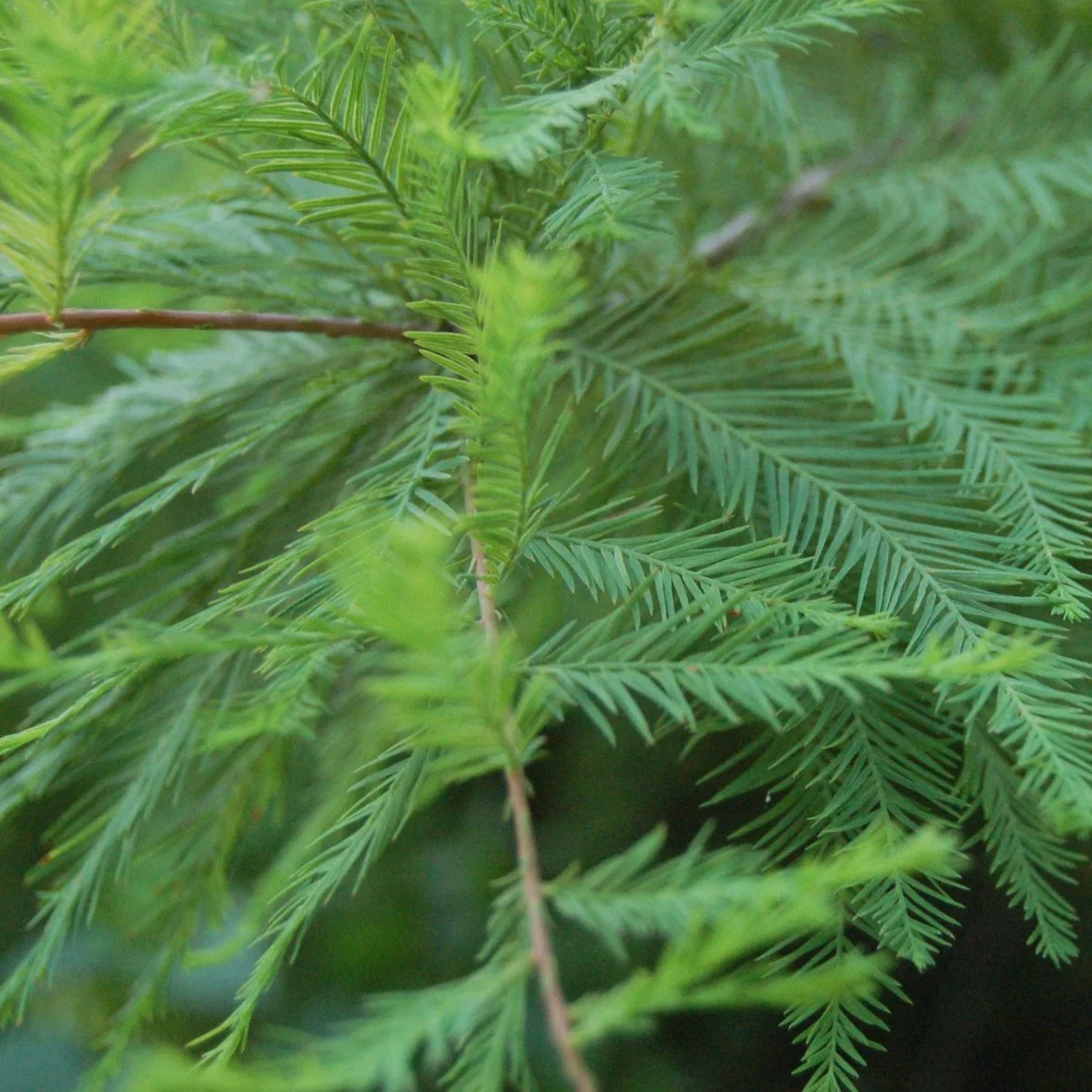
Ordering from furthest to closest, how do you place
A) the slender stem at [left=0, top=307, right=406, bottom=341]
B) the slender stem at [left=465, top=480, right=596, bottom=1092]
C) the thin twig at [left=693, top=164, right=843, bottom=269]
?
the thin twig at [left=693, top=164, right=843, bottom=269], the slender stem at [left=0, top=307, right=406, bottom=341], the slender stem at [left=465, top=480, right=596, bottom=1092]

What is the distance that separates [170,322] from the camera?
1.19 feet

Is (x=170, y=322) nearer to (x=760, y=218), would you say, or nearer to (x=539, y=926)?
(x=539, y=926)

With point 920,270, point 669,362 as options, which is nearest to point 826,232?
A: point 920,270

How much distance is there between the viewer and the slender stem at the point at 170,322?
0.35 metres

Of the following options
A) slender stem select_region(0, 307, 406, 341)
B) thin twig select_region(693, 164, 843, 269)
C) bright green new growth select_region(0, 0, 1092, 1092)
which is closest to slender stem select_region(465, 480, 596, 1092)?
bright green new growth select_region(0, 0, 1092, 1092)

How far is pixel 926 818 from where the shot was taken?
1.07ft

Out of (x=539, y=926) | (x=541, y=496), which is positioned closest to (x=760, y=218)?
(x=541, y=496)

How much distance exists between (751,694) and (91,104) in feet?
0.80

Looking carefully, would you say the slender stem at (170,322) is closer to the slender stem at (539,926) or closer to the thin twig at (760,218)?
the slender stem at (539,926)

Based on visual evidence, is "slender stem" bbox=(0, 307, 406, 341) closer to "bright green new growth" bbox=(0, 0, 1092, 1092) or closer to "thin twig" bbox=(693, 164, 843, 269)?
"bright green new growth" bbox=(0, 0, 1092, 1092)

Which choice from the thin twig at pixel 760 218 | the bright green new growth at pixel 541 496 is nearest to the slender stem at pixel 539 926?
the bright green new growth at pixel 541 496

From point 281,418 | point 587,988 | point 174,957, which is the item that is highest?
point 281,418

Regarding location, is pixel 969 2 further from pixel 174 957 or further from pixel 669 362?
pixel 174 957

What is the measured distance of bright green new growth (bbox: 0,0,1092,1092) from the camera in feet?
0.83
